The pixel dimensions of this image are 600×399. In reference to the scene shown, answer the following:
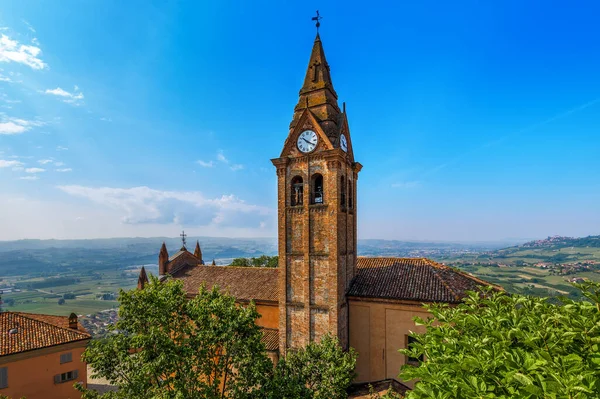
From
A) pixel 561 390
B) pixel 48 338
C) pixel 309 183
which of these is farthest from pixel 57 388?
pixel 561 390

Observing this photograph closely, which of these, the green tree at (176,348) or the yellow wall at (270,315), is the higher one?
the green tree at (176,348)

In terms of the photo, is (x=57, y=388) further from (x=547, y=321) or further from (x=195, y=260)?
(x=547, y=321)

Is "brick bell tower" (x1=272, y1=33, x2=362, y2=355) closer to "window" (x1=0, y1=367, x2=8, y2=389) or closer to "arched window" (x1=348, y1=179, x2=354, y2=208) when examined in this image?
"arched window" (x1=348, y1=179, x2=354, y2=208)

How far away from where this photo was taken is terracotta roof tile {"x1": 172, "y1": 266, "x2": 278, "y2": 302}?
25.2 metres

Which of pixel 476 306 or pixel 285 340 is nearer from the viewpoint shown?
pixel 476 306

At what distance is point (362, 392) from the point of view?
18234mm

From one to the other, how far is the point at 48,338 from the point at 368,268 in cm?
2735

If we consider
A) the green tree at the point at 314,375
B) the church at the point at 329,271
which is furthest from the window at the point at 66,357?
the green tree at the point at 314,375

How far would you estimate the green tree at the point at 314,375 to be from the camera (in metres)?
12.1

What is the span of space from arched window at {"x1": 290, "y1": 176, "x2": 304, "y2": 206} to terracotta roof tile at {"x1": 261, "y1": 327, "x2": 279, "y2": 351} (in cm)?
Answer: 1130

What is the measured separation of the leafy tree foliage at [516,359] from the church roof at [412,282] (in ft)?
34.4

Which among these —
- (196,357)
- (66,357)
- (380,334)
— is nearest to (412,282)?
(380,334)

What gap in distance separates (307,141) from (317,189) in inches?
155

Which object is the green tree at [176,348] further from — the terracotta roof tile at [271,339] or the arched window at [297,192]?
the arched window at [297,192]
